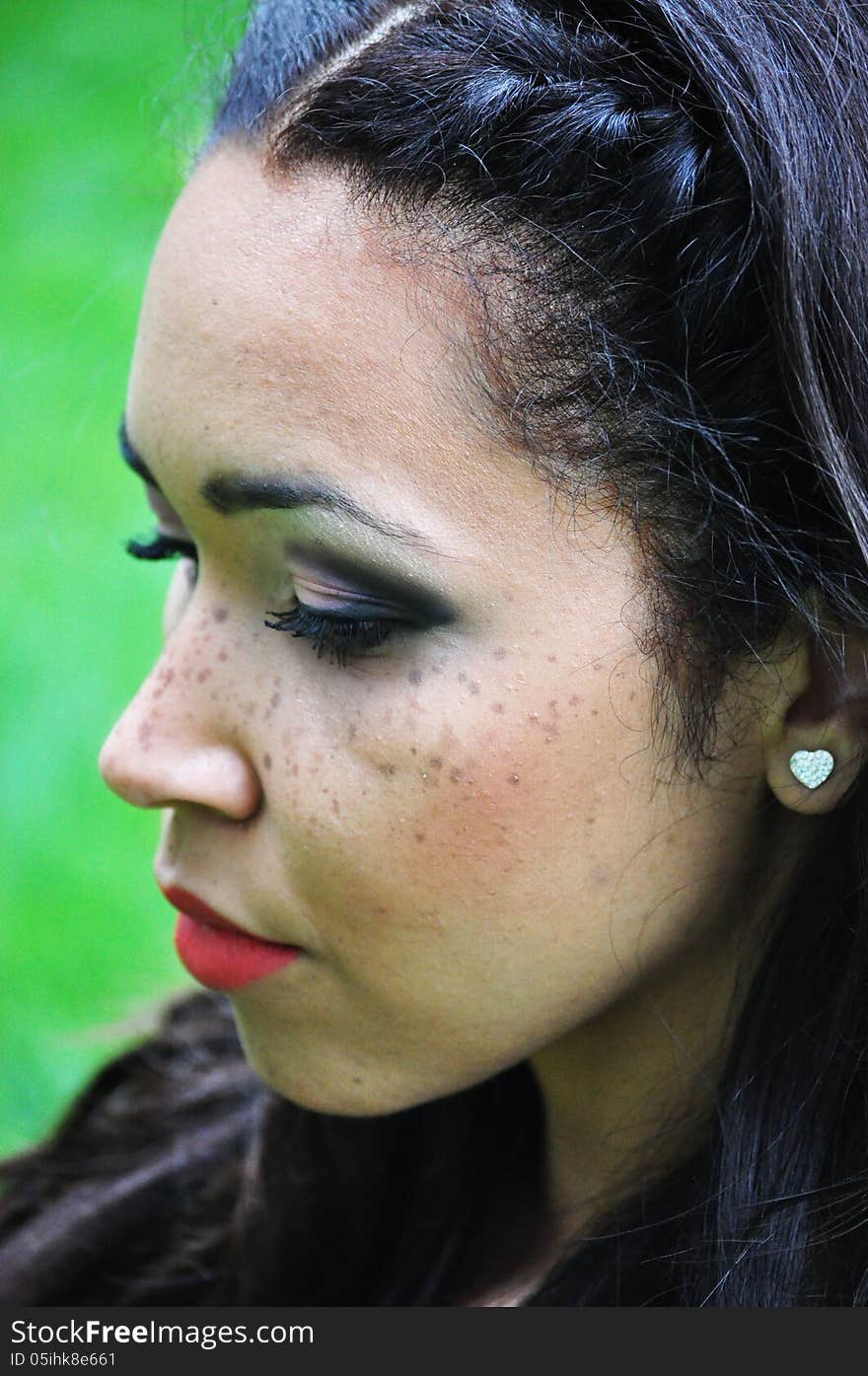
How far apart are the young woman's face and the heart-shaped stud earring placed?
0.05 m

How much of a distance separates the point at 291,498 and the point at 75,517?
3.05m

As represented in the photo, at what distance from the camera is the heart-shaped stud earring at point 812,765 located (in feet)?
4.68

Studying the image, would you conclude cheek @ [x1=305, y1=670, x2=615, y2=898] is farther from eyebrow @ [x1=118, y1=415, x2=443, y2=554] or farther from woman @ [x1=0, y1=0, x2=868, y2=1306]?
eyebrow @ [x1=118, y1=415, x2=443, y2=554]

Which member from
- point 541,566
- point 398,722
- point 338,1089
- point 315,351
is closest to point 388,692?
point 398,722

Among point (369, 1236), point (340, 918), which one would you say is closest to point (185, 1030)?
point (369, 1236)

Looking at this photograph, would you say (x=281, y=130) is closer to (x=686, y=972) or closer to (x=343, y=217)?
(x=343, y=217)

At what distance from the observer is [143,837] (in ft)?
11.8

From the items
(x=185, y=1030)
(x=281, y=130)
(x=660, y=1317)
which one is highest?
(x=281, y=130)

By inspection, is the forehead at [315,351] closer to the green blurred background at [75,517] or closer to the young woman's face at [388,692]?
the young woman's face at [388,692]

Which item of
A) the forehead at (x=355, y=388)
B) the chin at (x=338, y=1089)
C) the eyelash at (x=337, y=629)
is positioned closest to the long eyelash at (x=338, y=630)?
the eyelash at (x=337, y=629)

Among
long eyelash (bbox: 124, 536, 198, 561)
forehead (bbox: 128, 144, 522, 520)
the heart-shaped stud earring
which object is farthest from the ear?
long eyelash (bbox: 124, 536, 198, 561)

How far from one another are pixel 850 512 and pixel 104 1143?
58.4 inches

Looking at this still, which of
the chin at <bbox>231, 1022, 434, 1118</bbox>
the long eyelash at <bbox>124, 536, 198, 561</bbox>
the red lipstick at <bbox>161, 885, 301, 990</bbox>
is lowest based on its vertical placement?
the chin at <bbox>231, 1022, 434, 1118</bbox>

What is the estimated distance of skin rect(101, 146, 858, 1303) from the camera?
138 centimetres
